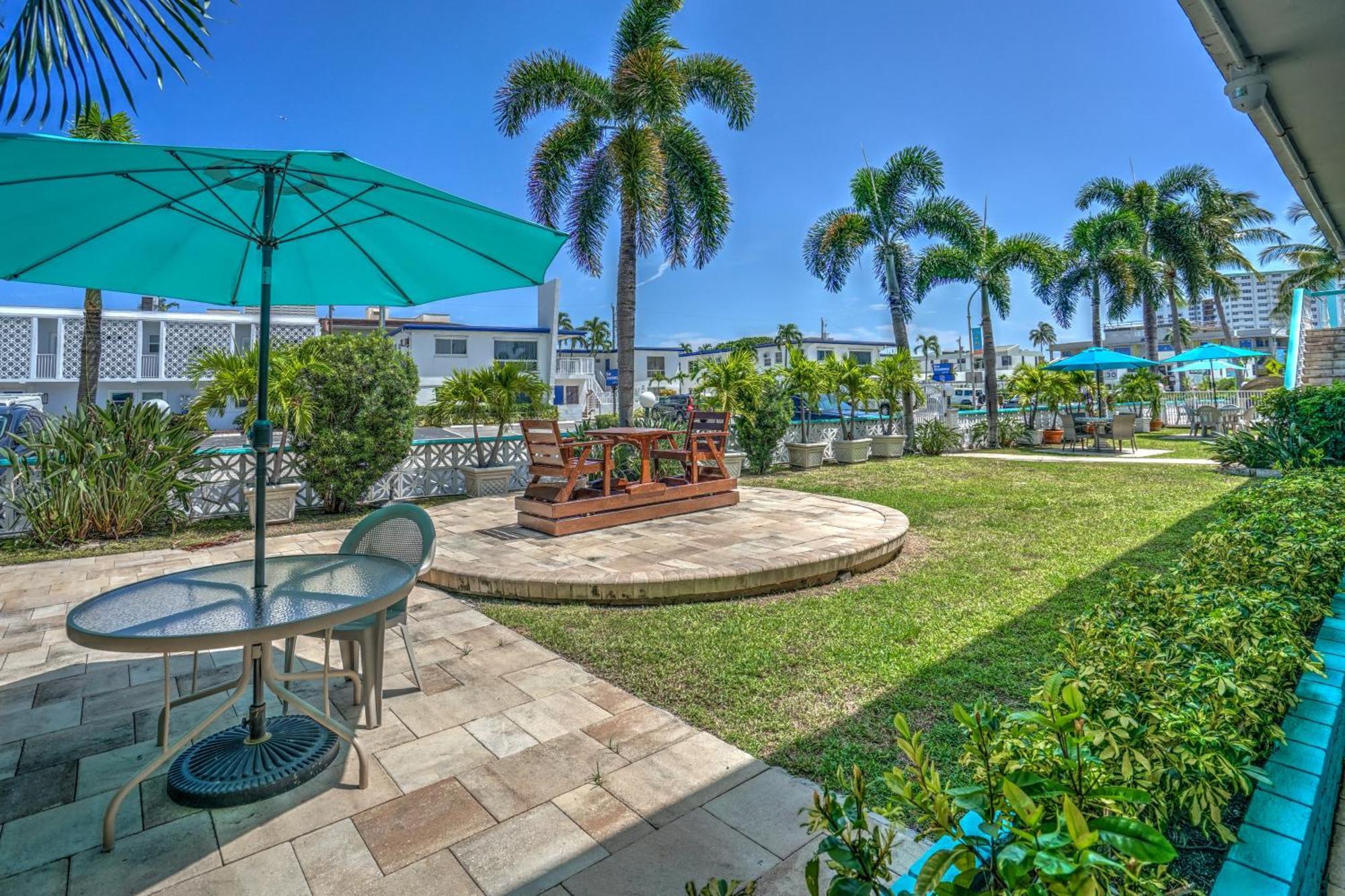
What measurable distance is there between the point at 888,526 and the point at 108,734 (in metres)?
5.47

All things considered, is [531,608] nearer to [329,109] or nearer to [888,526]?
[888,526]

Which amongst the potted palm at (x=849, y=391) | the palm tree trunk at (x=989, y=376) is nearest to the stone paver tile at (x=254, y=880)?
the potted palm at (x=849, y=391)

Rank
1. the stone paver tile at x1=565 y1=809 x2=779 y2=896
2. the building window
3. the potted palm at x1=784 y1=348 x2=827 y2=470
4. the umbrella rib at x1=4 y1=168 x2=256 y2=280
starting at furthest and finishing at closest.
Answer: the building window < the potted palm at x1=784 y1=348 x2=827 y2=470 < the umbrella rib at x1=4 y1=168 x2=256 y2=280 < the stone paver tile at x1=565 y1=809 x2=779 y2=896

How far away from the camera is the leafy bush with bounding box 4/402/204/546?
20.7 feet

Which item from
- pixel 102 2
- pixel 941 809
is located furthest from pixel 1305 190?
pixel 102 2

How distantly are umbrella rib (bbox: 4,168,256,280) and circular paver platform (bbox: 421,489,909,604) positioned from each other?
2516 millimetres

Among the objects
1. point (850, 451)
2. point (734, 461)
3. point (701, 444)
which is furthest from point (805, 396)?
point (701, 444)

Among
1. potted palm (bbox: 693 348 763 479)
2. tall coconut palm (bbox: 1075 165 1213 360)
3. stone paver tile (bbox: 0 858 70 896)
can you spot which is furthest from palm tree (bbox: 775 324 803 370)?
stone paver tile (bbox: 0 858 70 896)

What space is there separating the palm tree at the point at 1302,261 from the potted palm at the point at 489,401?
121 feet

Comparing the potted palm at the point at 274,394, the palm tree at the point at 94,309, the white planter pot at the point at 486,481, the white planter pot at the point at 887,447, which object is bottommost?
the white planter pot at the point at 486,481

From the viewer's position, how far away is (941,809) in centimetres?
94

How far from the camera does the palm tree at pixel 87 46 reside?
3379mm

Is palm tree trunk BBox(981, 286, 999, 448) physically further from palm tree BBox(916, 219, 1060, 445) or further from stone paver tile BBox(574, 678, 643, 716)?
stone paver tile BBox(574, 678, 643, 716)

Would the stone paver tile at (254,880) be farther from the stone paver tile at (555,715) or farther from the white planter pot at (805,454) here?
the white planter pot at (805,454)
